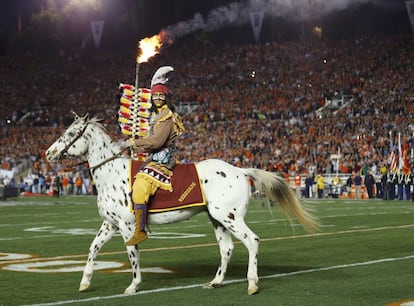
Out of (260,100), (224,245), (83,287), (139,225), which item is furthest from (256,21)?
(83,287)

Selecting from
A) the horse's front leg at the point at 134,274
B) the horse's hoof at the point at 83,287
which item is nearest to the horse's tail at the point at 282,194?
the horse's front leg at the point at 134,274

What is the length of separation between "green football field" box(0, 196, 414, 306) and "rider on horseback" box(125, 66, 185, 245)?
0.99 metres

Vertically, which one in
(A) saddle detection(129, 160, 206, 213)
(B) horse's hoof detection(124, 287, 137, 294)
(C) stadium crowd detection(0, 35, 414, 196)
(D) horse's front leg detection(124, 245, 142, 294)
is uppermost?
(C) stadium crowd detection(0, 35, 414, 196)

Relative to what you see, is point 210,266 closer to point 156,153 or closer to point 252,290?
point 156,153

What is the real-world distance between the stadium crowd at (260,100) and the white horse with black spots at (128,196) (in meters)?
28.7

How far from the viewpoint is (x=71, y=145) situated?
32.8ft

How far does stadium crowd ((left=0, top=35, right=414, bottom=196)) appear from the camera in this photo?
1668 inches

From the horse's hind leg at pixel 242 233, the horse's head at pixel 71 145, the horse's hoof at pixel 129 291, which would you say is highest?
the horse's head at pixel 71 145

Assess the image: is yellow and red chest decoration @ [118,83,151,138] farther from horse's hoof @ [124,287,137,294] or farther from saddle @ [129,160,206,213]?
horse's hoof @ [124,287,137,294]

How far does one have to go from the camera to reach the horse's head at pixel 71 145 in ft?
32.8

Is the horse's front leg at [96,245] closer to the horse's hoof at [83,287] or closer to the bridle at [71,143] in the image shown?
the horse's hoof at [83,287]

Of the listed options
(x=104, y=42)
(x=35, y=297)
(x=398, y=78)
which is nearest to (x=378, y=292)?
(x=35, y=297)

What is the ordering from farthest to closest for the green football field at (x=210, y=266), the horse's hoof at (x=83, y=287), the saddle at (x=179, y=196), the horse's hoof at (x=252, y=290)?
the saddle at (x=179, y=196) < the horse's hoof at (x=83, y=287) < the horse's hoof at (x=252, y=290) < the green football field at (x=210, y=266)

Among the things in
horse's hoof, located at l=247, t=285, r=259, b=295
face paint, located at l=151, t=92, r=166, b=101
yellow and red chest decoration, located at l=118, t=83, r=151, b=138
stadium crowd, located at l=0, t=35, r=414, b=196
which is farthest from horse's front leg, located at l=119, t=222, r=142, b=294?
stadium crowd, located at l=0, t=35, r=414, b=196
